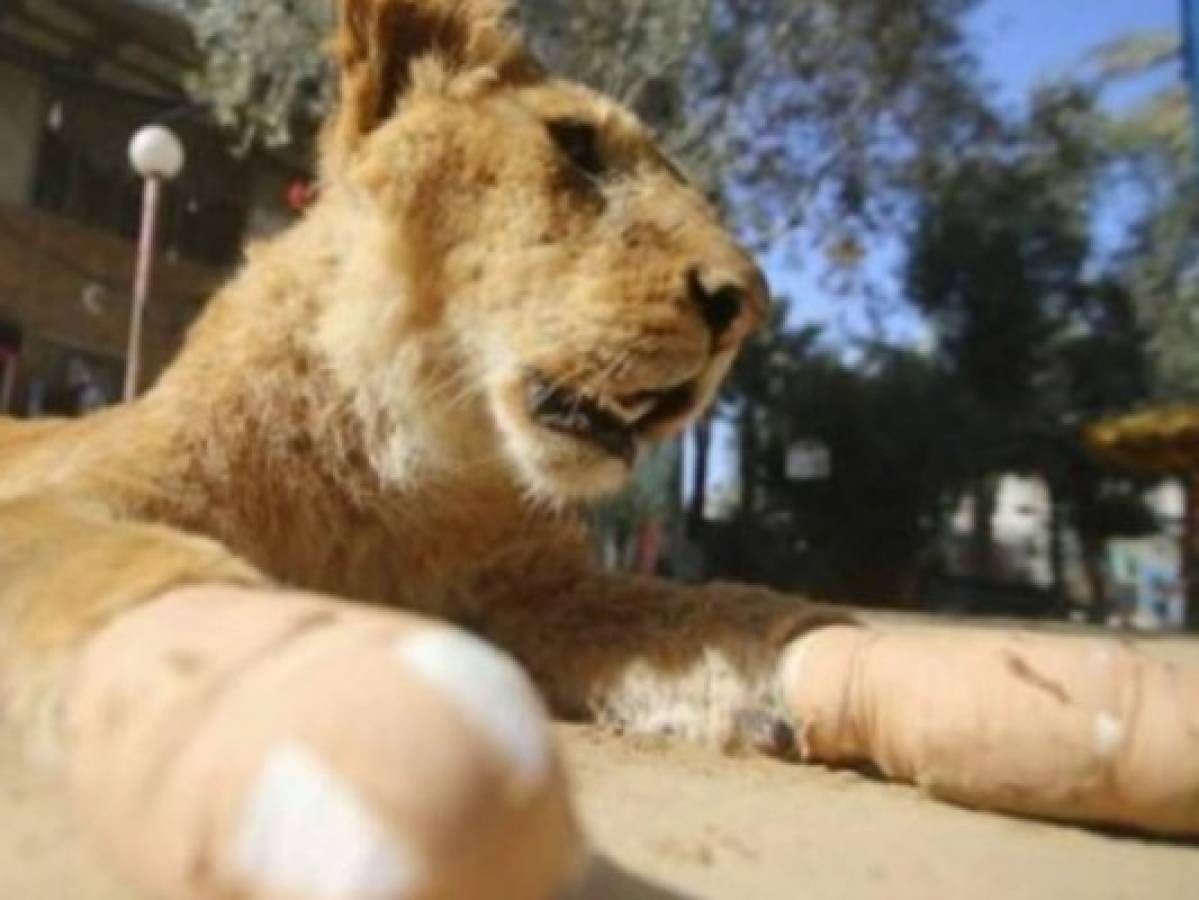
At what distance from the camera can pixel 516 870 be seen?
0.71 meters

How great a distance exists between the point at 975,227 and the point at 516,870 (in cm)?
2003

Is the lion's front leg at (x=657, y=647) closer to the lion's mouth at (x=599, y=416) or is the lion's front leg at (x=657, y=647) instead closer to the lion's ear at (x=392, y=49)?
the lion's mouth at (x=599, y=416)

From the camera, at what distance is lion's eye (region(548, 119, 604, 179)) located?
212cm

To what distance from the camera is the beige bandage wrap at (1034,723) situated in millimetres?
1455

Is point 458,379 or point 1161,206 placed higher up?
point 1161,206

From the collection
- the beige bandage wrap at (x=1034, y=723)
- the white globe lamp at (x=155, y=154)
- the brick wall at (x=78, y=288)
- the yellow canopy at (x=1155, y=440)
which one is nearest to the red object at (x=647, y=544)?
the brick wall at (x=78, y=288)

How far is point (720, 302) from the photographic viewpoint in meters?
1.87

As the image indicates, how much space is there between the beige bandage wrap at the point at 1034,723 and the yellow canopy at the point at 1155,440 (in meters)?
14.1

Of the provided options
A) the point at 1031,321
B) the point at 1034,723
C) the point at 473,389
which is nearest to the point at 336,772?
the point at 1034,723

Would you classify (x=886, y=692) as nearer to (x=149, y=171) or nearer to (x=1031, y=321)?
(x=149, y=171)

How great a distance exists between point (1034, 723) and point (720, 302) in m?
0.66

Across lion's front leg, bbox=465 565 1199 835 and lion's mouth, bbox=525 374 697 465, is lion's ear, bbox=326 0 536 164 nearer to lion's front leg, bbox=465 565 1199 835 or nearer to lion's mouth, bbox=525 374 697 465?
lion's mouth, bbox=525 374 697 465

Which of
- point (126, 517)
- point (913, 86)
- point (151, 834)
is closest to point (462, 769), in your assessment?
point (151, 834)

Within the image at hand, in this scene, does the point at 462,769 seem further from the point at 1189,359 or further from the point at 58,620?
the point at 1189,359
